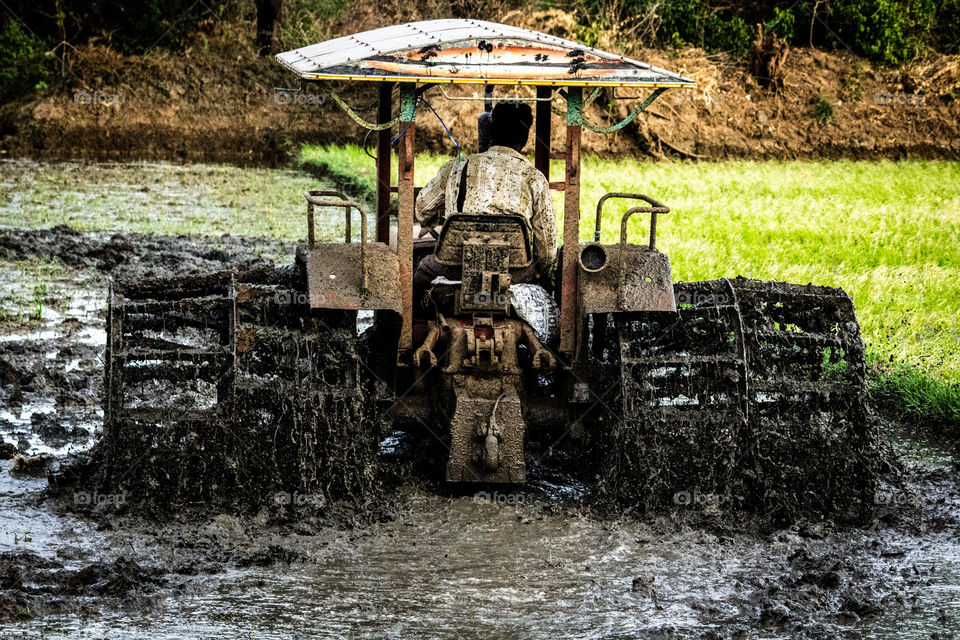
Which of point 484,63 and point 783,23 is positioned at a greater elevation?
point 783,23

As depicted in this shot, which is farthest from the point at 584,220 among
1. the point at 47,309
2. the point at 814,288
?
the point at 814,288

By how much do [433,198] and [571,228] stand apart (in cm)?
67

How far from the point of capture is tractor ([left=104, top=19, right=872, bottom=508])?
532cm

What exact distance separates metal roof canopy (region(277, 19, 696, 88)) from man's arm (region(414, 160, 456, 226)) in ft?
1.80

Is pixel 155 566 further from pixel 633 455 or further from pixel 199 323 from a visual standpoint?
pixel 633 455

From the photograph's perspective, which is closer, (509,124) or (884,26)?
(509,124)

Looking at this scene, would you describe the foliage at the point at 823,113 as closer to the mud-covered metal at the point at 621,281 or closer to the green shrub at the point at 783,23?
the green shrub at the point at 783,23

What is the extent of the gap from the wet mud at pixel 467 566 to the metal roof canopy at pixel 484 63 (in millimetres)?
1961

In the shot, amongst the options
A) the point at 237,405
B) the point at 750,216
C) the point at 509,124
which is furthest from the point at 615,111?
the point at 237,405

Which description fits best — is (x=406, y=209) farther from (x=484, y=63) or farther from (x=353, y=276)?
(x=484, y=63)

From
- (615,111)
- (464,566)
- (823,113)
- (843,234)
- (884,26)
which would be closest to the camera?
(464,566)

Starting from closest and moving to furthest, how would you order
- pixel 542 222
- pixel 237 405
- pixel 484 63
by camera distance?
pixel 484 63 → pixel 237 405 → pixel 542 222

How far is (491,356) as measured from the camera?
18.2 feet

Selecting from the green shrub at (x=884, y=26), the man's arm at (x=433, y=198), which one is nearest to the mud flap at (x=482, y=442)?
the man's arm at (x=433, y=198)
